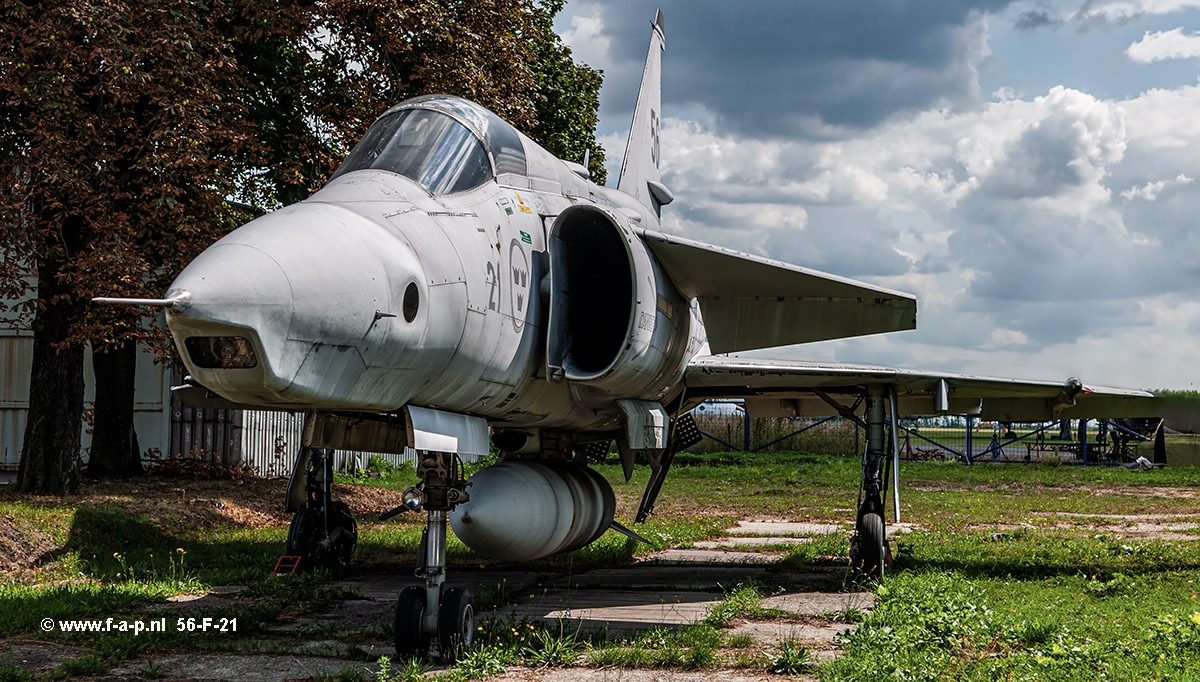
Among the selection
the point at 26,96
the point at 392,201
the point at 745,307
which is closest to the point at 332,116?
the point at 26,96

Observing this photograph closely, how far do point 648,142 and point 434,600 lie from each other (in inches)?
315

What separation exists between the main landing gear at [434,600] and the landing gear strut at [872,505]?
15.7ft

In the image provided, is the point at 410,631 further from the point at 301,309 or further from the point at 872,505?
the point at 872,505

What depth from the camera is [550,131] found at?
20.8 m

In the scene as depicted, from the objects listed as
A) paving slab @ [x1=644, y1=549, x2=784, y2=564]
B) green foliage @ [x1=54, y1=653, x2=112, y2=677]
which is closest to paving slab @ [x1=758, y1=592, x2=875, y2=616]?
paving slab @ [x1=644, y1=549, x2=784, y2=564]

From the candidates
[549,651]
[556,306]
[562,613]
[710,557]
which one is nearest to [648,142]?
[710,557]

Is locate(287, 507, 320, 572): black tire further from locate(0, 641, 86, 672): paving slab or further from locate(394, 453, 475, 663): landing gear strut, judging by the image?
locate(394, 453, 475, 663): landing gear strut

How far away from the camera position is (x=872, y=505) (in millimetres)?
9719

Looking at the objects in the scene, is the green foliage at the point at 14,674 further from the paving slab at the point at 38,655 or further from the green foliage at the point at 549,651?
the green foliage at the point at 549,651

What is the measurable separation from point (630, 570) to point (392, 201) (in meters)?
6.27

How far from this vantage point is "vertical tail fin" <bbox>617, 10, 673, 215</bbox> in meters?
11.6

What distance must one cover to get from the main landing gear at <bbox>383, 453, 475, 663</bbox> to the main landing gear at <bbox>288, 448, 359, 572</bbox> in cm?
347

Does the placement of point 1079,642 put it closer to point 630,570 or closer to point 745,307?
point 745,307

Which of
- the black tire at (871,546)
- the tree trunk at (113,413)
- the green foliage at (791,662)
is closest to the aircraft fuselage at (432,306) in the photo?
the green foliage at (791,662)
